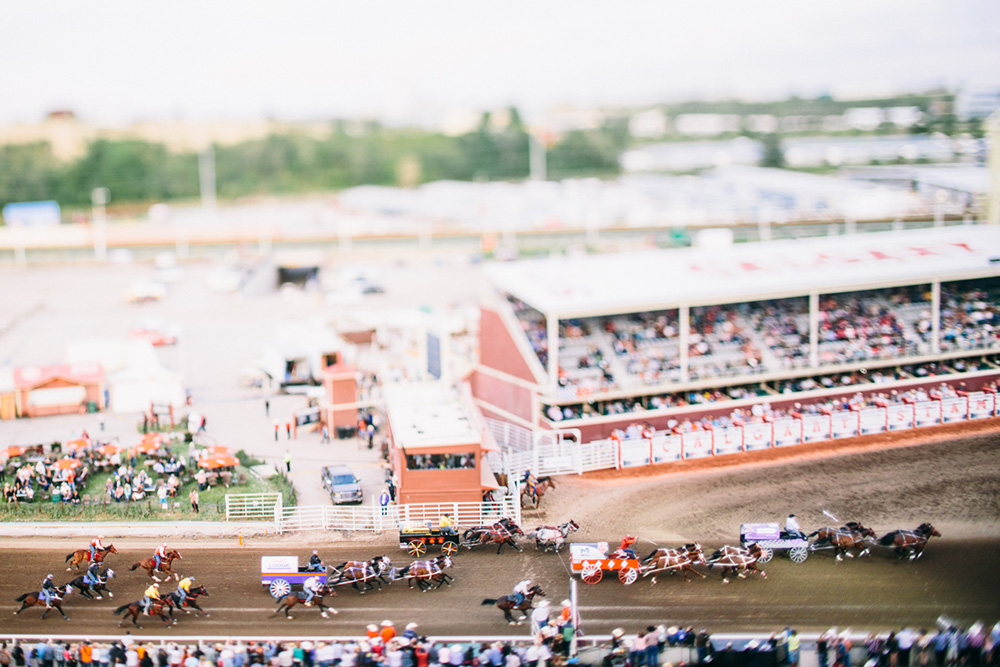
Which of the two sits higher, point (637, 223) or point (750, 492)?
point (637, 223)

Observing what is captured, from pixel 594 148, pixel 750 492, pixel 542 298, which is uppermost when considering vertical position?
pixel 594 148

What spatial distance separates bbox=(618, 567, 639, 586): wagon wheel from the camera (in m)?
22.9

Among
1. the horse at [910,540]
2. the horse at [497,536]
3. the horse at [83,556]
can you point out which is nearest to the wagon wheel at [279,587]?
the horse at [83,556]

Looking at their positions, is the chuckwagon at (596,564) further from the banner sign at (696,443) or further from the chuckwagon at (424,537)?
the banner sign at (696,443)

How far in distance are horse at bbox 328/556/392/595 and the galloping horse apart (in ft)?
32.4

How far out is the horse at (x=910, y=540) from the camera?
23.8 meters

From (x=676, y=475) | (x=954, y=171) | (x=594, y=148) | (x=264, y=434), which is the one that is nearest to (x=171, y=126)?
(x=594, y=148)

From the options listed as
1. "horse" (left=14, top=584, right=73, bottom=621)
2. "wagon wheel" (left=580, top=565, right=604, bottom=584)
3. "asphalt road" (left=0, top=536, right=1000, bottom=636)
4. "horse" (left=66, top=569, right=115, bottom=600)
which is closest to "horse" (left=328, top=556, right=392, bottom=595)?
"asphalt road" (left=0, top=536, right=1000, bottom=636)

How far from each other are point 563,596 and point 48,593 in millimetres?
10663

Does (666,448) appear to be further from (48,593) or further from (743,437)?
(48,593)

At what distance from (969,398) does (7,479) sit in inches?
1124

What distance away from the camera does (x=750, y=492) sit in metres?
28.2

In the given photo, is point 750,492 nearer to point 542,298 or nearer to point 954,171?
point 542,298

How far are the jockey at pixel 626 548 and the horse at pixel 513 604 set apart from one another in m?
2.19
